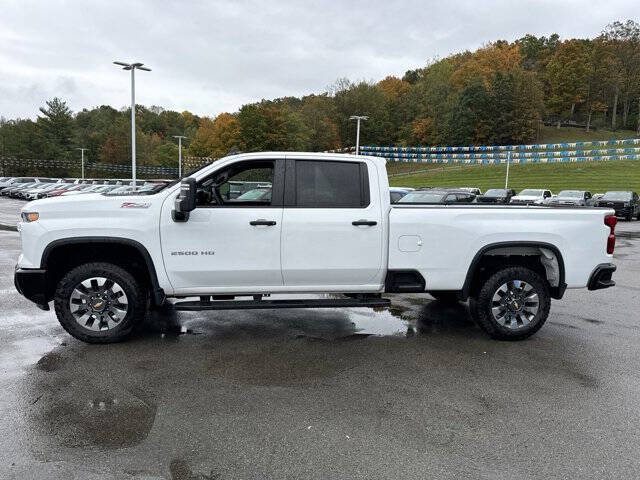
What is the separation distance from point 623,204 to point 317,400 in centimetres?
2588

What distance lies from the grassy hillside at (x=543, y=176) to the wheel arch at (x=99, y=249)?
46276mm

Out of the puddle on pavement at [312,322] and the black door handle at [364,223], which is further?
the puddle on pavement at [312,322]

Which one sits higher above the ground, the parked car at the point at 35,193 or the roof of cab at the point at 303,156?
the roof of cab at the point at 303,156

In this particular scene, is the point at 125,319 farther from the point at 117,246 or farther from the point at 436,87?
the point at 436,87

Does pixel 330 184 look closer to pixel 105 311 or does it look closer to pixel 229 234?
pixel 229 234

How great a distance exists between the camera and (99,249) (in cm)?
535

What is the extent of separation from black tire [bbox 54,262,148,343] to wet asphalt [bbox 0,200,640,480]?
0.15 meters

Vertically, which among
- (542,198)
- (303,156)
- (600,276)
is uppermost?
(303,156)

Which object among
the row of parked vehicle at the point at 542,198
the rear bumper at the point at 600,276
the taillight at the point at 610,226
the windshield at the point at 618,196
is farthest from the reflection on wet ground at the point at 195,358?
the windshield at the point at 618,196

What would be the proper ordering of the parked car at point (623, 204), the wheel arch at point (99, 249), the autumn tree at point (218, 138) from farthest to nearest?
the autumn tree at point (218, 138)
the parked car at point (623, 204)
the wheel arch at point (99, 249)

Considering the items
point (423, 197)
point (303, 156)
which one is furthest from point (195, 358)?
point (423, 197)

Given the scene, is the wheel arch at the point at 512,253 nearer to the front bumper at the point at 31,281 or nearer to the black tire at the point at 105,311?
the black tire at the point at 105,311

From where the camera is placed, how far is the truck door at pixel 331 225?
527cm

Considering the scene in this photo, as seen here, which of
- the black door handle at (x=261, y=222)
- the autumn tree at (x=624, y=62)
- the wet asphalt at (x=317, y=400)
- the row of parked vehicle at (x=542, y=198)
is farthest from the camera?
the autumn tree at (x=624, y=62)
